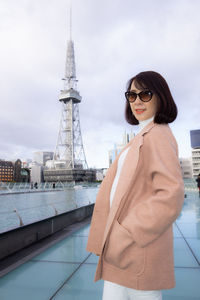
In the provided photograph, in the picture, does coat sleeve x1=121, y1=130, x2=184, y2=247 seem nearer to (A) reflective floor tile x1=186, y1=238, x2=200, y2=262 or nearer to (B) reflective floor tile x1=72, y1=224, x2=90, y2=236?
(A) reflective floor tile x1=186, y1=238, x2=200, y2=262

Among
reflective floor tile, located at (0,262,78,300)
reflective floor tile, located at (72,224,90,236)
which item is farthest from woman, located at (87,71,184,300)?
reflective floor tile, located at (72,224,90,236)

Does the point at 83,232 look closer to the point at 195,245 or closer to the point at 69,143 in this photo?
the point at 195,245

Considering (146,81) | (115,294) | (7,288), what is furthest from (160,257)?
(7,288)

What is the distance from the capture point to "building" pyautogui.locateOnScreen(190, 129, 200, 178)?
96.8m

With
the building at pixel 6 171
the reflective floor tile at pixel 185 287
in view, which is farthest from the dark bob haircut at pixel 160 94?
the building at pixel 6 171

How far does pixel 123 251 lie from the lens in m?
1.06

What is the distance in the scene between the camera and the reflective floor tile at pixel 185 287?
7.97 ft

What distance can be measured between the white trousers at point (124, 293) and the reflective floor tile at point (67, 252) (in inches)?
99.2

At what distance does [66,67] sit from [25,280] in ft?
358

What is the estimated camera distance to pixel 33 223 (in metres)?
4.38

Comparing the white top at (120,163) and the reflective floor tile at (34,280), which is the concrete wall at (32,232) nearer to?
the reflective floor tile at (34,280)

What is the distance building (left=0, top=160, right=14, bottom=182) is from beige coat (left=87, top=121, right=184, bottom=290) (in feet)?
499

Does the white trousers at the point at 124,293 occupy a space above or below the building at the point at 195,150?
below

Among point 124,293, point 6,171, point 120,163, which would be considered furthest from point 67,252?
point 6,171
